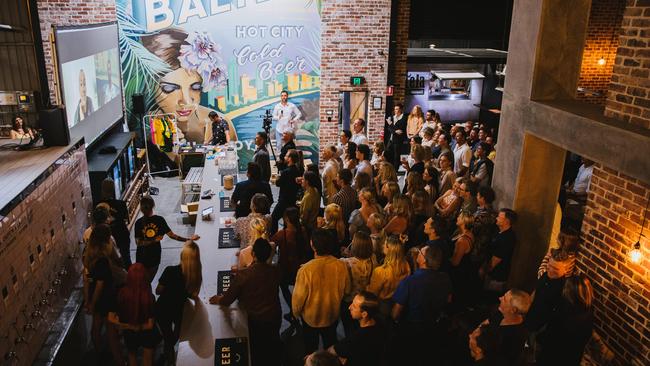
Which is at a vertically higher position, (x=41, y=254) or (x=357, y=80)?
(x=357, y=80)

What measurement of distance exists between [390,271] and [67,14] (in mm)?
9013

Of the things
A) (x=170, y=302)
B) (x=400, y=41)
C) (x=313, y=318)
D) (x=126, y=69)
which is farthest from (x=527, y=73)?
(x=126, y=69)

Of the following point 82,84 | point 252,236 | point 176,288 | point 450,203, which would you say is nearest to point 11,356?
point 176,288

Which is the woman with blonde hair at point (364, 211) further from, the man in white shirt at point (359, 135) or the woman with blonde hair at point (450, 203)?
the man in white shirt at point (359, 135)

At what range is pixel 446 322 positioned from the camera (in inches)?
223

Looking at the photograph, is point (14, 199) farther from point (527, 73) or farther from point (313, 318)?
point (527, 73)

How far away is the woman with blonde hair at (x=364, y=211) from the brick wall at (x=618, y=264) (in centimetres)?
214

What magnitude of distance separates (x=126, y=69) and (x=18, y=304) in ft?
23.9

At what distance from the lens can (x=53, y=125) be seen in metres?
6.43

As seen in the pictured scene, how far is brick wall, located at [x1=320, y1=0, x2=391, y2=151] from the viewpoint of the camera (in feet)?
37.0

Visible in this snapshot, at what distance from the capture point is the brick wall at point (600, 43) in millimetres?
12016

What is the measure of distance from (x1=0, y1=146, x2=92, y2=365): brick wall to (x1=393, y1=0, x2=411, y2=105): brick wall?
7.31 metres

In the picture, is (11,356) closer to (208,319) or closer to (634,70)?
(208,319)

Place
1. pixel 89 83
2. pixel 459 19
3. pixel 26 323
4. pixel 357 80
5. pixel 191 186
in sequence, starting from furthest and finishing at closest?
pixel 459 19, pixel 357 80, pixel 191 186, pixel 89 83, pixel 26 323
